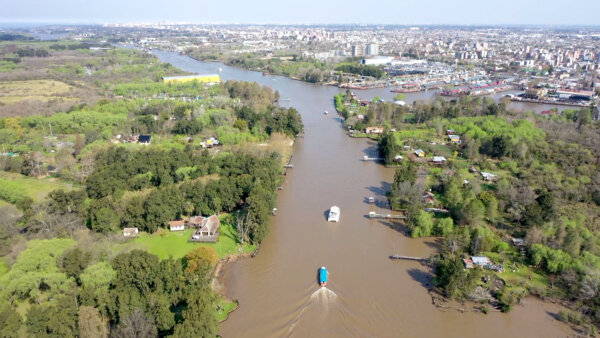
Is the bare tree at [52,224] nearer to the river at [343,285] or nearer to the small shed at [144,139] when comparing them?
the river at [343,285]

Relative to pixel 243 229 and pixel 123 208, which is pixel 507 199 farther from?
pixel 123 208

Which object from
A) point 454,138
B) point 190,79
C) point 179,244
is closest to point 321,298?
point 179,244

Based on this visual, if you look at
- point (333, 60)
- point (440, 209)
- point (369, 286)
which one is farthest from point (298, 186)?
point (333, 60)

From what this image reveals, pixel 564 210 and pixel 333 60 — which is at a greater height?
pixel 333 60

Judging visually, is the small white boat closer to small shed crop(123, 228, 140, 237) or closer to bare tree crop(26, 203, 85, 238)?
small shed crop(123, 228, 140, 237)

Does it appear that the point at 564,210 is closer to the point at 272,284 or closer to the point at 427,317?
the point at 427,317

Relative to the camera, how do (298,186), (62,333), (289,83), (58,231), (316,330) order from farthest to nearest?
(289,83), (298,186), (58,231), (316,330), (62,333)

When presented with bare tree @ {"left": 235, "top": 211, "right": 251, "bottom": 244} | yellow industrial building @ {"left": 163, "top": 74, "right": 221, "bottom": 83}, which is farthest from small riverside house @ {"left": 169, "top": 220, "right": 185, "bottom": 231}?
yellow industrial building @ {"left": 163, "top": 74, "right": 221, "bottom": 83}
